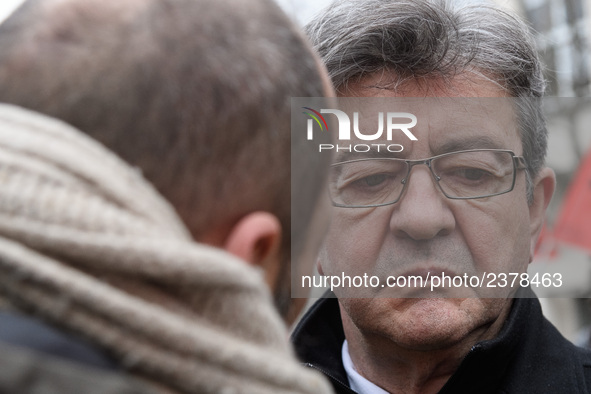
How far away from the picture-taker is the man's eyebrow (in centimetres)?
210

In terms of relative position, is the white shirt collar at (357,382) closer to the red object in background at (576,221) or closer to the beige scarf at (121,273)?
the beige scarf at (121,273)

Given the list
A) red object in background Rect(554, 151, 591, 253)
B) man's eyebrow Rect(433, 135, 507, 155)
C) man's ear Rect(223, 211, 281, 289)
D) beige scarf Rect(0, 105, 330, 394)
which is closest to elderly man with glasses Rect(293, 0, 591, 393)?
man's eyebrow Rect(433, 135, 507, 155)

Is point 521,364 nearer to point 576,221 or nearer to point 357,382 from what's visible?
point 357,382

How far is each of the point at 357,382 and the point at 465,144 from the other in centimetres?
Answer: 86

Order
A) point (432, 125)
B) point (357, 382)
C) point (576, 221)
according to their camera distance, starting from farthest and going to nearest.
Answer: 1. point (576, 221)
2. point (357, 382)
3. point (432, 125)

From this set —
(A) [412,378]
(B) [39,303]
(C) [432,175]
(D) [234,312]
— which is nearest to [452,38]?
(C) [432,175]

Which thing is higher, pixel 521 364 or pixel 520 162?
pixel 520 162

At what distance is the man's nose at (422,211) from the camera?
6.57ft

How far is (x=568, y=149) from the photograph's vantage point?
4152 millimetres

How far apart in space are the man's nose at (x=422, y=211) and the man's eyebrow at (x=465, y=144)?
8 cm

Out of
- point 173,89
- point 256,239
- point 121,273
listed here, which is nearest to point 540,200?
point 256,239

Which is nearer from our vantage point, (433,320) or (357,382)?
(433,320)

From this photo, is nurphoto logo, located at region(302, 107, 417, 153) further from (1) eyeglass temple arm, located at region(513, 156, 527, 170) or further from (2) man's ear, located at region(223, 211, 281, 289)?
(2) man's ear, located at region(223, 211, 281, 289)

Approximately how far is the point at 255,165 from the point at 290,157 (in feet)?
0.26
